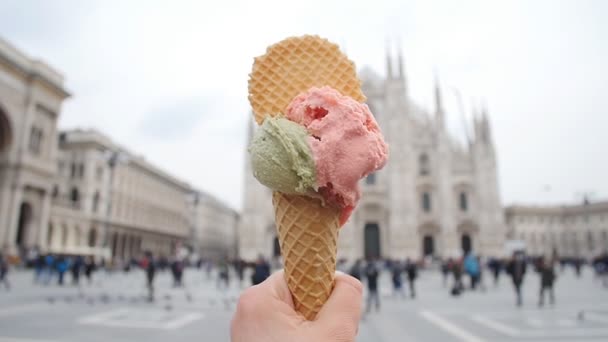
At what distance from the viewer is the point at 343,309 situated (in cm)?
138

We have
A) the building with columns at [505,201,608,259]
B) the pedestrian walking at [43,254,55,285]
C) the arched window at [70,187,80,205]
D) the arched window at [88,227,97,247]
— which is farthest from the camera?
the building with columns at [505,201,608,259]

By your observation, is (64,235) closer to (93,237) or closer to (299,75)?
(93,237)

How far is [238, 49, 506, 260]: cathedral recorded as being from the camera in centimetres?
2931

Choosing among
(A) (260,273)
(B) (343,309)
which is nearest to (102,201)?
(A) (260,273)

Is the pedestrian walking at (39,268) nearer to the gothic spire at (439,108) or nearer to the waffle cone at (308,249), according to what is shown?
the waffle cone at (308,249)

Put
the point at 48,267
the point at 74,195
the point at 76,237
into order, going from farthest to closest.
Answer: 1. the point at 74,195
2. the point at 76,237
3. the point at 48,267

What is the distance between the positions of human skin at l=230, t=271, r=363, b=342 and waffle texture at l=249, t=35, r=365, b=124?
0.84m

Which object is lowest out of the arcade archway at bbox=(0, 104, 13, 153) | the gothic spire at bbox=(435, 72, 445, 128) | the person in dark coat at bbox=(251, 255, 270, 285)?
the person in dark coat at bbox=(251, 255, 270, 285)

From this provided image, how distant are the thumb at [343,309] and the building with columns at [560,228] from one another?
63028 millimetres

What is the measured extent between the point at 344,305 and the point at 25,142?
1055 inches

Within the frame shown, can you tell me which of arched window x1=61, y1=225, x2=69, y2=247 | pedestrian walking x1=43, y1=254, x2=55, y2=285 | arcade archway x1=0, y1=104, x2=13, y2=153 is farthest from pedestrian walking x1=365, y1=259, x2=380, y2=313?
arched window x1=61, y1=225, x2=69, y2=247

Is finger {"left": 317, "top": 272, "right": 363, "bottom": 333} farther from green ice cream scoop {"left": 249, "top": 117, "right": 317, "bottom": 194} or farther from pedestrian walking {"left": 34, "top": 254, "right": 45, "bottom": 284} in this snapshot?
pedestrian walking {"left": 34, "top": 254, "right": 45, "bottom": 284}

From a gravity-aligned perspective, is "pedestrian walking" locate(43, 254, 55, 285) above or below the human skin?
below

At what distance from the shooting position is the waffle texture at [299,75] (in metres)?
1.81
